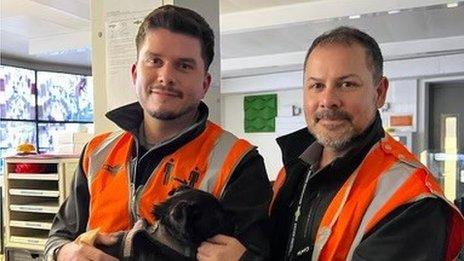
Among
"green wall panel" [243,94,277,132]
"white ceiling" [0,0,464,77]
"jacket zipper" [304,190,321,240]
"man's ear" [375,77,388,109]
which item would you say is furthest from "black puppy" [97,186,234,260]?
"green wall panel" [243,94,277,132]

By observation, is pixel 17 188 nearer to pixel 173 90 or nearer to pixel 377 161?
pixel 173 90

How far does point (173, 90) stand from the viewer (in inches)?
44.4

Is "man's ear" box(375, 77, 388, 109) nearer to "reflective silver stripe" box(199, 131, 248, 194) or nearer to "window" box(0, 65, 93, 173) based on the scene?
"reflective silver stripe" box(199, 131, 248, 194)

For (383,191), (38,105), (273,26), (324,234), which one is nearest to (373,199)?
(383,191)

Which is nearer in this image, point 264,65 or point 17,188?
point 17,188

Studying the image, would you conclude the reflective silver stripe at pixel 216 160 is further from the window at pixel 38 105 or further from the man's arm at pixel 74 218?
the window at pixel 38 105

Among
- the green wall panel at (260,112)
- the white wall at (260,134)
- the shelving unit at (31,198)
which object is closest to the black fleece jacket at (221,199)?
the shelving unit at (31,198)

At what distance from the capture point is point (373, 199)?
0.98 metres

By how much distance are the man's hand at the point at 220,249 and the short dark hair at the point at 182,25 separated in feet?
1.45

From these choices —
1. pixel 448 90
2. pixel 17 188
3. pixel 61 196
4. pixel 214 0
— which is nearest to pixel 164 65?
pixel 214 0

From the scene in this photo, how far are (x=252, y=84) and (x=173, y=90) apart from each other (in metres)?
8.11

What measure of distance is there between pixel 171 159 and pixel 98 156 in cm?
22

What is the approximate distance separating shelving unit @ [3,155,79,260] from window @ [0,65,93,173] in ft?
13.2

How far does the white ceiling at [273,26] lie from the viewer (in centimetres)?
419
